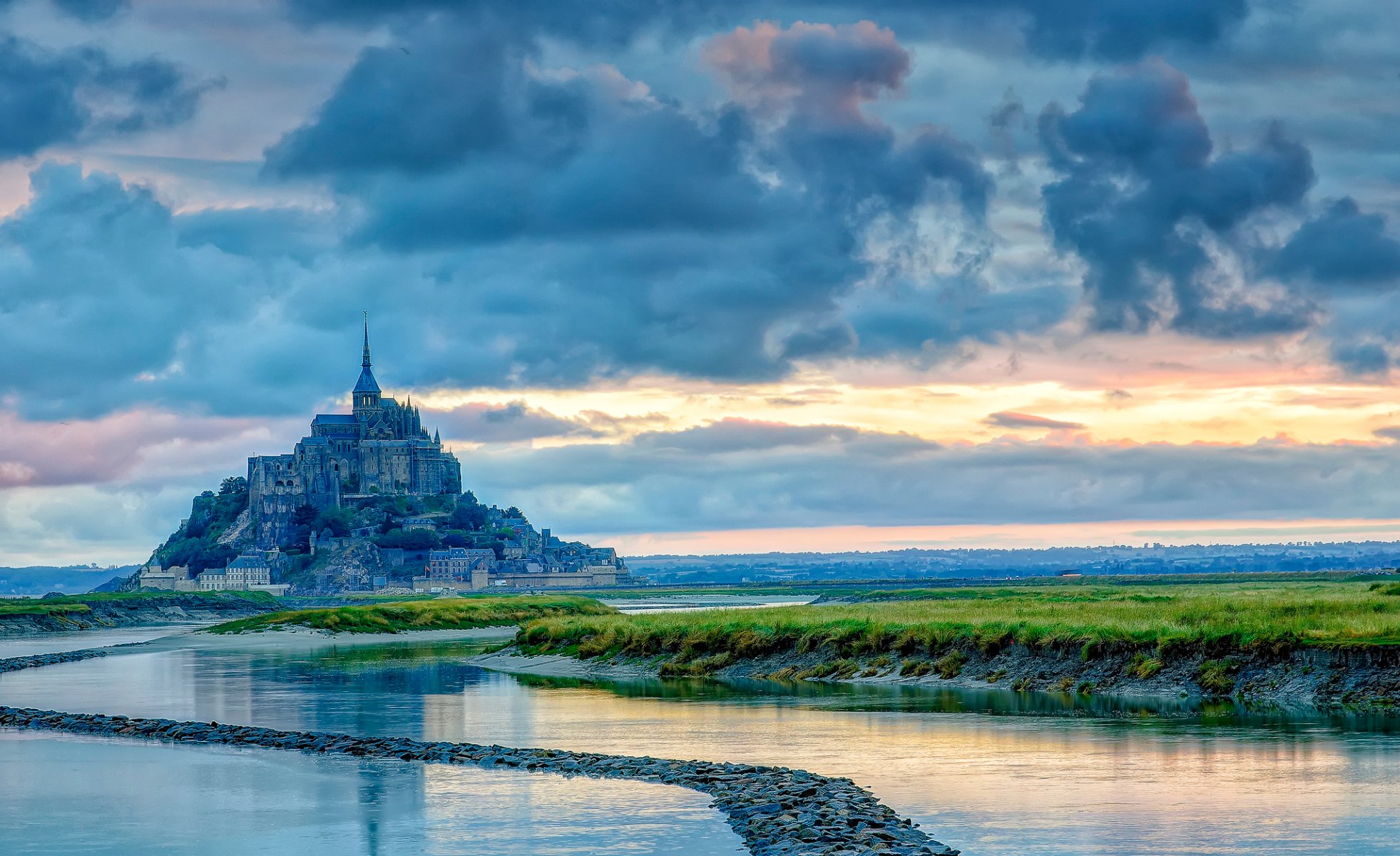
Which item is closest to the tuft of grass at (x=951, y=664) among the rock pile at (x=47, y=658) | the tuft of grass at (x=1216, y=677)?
the tuft of grass at (x=1216, y=677)

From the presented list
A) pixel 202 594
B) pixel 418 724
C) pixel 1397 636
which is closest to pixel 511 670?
pixel 418 724

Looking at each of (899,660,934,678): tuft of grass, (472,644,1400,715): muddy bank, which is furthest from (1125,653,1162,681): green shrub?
(899,660,934,678): tuft of grass

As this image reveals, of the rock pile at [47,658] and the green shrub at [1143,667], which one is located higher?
the green shrub at [1143,667]

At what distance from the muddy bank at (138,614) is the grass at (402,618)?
14.9 m

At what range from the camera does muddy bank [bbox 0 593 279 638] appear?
101m

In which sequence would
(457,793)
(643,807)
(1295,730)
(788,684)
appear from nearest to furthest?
(643,807)
(457,793)
(1295,730)
(788,684)

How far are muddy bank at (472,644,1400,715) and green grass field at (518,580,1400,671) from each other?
0.30 meters

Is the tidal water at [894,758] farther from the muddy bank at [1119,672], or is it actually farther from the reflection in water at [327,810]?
the muddy bank at [1119,672]

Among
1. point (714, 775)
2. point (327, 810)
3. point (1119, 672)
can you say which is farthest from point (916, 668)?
point (327, 810)

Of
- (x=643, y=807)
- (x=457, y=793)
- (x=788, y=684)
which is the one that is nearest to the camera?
(x=643, y=807)

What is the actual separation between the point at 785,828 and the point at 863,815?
1051mm

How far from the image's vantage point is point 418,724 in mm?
30094

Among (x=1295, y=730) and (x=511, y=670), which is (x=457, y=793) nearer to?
(x=1295, y=730)

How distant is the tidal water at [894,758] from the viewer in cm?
1759
